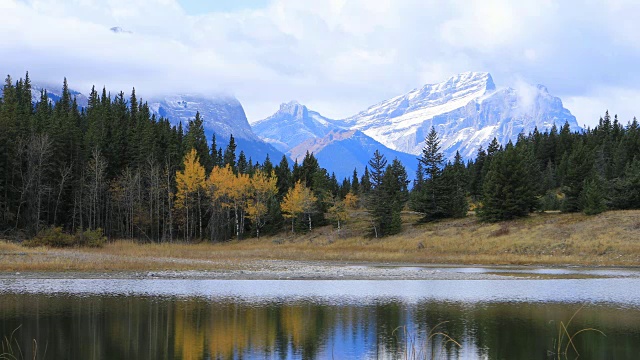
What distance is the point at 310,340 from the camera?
25.7 m

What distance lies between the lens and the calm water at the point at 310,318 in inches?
939

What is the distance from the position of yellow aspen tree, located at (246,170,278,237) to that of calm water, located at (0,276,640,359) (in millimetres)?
58420

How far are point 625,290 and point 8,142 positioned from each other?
248ft

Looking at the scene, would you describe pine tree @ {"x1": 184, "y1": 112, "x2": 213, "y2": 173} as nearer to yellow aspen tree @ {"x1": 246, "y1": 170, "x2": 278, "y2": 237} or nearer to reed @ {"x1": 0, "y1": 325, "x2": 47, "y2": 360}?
yellow aspen tree @ {"x1": 246, "y1": 170, "x2": 278, "y2": 237}

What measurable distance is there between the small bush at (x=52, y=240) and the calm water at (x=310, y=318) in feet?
93.3

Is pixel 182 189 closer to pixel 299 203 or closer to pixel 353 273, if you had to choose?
pixel 299 203

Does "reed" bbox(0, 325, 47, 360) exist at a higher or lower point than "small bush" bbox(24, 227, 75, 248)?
lower

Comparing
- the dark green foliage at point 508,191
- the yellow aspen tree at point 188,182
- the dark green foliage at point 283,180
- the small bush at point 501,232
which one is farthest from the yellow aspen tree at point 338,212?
the small bush at point 501,232

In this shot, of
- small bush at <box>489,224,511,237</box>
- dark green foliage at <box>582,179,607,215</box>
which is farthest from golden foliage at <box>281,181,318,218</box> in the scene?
dark green foliage at <box>582,179,607,215</box>

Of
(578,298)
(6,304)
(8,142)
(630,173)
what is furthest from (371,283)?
(8,142)

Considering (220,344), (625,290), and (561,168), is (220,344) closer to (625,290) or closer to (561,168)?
(625,290)

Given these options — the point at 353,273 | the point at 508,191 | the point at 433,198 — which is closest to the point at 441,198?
the point at 433,198

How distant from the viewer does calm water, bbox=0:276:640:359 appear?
78.3ft

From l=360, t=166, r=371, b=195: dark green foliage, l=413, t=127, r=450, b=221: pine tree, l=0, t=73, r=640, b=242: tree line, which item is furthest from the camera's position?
l=360, t=166, r=371, b=195: dark green foliage
